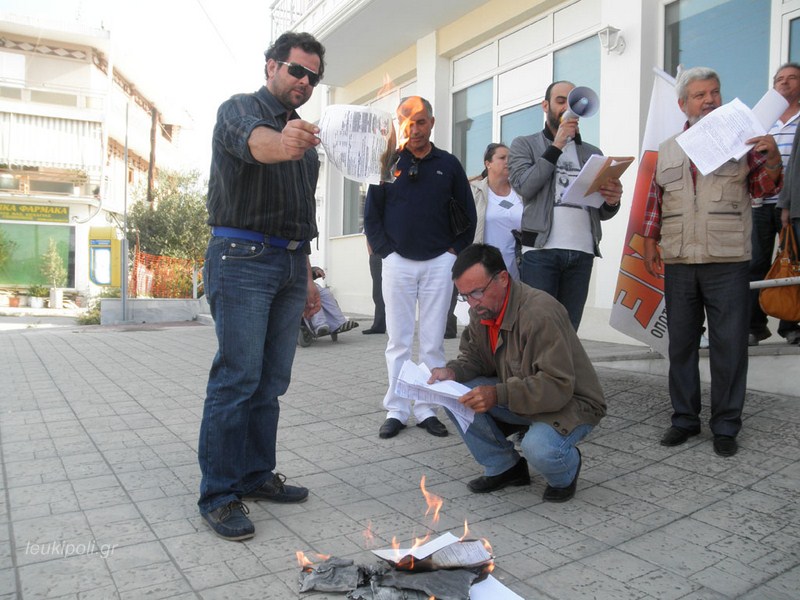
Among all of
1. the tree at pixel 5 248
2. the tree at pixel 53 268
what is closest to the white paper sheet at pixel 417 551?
the tree at pixel 53 268

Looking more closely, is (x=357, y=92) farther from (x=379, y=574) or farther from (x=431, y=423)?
(x=379, y=574)

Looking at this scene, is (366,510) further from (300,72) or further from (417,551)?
(300,72)

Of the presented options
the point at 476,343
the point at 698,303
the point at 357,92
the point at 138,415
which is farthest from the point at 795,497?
the point at 357,92

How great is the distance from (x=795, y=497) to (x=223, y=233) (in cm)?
303

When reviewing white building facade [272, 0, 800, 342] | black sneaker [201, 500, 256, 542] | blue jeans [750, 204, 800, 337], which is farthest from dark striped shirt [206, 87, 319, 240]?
blue jeans [750, 204, 800, 337]

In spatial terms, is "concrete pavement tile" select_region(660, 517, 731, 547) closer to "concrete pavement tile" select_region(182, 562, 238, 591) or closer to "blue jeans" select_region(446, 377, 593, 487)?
"blue jeans" select_region(446, 377, 593, 487)

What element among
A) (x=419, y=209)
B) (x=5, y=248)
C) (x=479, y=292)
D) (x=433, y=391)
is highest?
(x=5, y=248)

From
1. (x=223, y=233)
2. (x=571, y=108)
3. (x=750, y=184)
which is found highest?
(x=571, y=108)

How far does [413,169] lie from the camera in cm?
443

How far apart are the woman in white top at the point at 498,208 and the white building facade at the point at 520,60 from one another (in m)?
1.15

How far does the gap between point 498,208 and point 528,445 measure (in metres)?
2.93

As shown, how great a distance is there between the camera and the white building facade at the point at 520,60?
672 cm

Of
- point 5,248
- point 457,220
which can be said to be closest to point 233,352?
point 457,220

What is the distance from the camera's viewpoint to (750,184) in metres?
3.83
